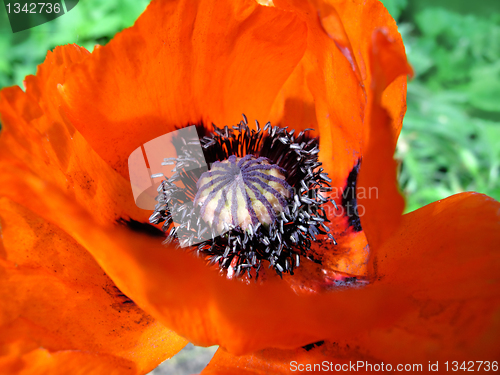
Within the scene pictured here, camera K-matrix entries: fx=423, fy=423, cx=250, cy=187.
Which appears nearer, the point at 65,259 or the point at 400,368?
the point at 400,368

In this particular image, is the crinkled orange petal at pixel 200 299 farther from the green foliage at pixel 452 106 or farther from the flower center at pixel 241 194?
the green foliage at pixel 452 106

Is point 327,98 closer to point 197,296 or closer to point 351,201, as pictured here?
point 351,201

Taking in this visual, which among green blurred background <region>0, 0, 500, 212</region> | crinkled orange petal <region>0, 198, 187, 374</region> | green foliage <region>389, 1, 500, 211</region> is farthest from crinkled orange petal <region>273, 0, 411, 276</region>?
green foliage <region>389, 1, 500, 211</region>

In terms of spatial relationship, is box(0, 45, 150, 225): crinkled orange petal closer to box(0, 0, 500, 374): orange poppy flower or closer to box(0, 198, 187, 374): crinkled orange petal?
box(0, 0, 500, 374): orange poppy flower

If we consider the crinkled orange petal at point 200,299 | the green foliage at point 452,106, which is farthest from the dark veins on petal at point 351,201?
the green foliage at point 452,106

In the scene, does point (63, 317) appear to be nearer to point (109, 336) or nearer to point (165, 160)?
point (109, 336)

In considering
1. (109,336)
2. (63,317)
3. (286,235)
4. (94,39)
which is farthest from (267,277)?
(94,39)
